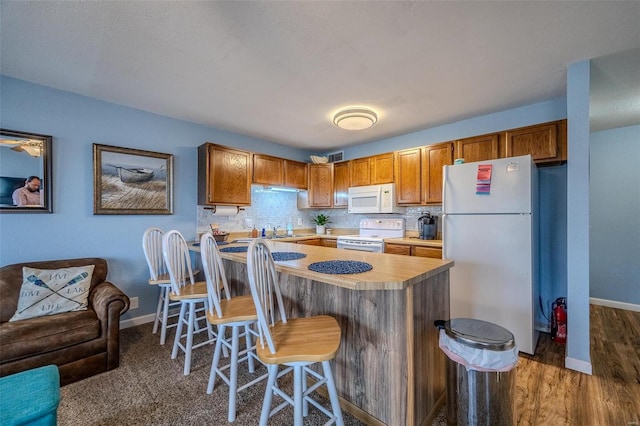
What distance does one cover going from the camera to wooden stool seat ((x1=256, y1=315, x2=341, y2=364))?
3.94 ft

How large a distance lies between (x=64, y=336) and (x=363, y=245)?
315cm

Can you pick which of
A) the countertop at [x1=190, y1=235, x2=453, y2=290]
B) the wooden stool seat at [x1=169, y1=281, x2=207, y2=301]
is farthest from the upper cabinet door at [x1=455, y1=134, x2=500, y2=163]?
the wooden stool seat at [x1=169, y1=281, x2=207, y2=301]

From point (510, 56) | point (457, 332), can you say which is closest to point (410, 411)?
point (457, 332)

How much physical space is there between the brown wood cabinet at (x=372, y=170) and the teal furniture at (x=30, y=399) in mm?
3759

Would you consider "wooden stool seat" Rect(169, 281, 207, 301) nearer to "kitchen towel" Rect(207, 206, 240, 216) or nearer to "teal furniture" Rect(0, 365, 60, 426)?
"teal furniture" Rect(0, 365, 60, 426)

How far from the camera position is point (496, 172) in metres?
2.48

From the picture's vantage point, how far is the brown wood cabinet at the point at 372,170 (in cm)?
396

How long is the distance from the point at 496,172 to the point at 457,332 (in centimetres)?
173

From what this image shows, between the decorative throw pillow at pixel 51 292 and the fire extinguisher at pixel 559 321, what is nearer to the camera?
the decorative throw pillow at pixel 51 292

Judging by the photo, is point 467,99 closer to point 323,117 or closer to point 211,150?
point 323,117

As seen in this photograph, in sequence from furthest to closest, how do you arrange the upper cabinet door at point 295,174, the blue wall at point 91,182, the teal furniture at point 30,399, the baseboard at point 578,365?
the upper cabinet door at point 295,174 → the blue wall at point 91,182 → the baseboard at point 578,365 → the teal furniture at point 30,399

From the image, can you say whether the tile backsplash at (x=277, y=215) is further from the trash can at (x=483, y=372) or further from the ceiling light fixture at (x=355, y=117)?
the trash can at (x=483, y=372)

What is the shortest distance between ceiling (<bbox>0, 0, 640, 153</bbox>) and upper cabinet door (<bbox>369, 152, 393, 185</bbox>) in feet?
3.50

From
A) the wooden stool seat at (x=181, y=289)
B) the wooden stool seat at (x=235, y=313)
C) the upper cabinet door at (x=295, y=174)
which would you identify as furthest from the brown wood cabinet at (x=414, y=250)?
the wooden stool seat at (x=181, y=289)
